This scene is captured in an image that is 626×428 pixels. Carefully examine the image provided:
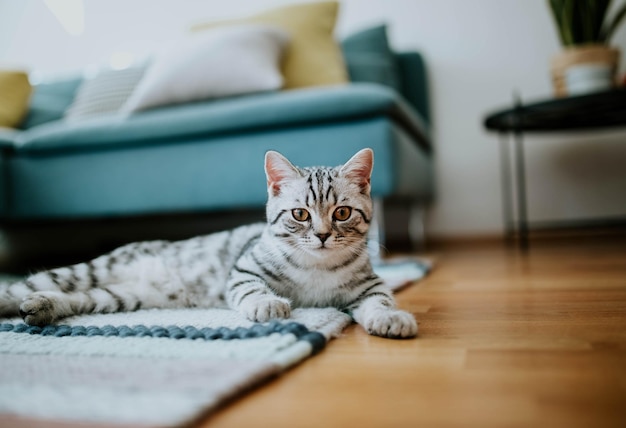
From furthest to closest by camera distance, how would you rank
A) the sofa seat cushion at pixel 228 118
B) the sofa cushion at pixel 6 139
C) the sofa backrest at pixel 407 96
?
1. the sofa backrest at pixel 407 96
2. the sofa cushion at pixel 6 139
3. the sofa seat cushion at pixel 228 118

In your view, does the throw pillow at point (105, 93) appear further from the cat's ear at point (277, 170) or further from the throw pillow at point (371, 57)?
the cat's ear at point (277, 170)

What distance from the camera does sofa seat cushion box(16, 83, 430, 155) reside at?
73.0 inches

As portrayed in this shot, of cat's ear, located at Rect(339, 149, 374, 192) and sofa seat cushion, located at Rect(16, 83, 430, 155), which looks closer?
cat's ear, located at Rect(339, 149, 374, 192)

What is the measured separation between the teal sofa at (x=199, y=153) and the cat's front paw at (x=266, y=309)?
944 mm

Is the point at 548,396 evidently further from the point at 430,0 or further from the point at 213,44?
the point at 430,0

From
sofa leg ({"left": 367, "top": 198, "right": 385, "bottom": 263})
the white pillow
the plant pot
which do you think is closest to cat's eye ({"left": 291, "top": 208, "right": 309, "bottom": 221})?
sofa leg ({"left": 367, "top": 198, "right": 385, "bottom": 263})

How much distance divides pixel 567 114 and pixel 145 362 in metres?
2.06

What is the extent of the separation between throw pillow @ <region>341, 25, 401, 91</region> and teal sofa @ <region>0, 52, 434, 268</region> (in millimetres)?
459

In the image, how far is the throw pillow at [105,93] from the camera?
8.70ft

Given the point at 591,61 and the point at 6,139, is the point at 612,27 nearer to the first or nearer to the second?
the point at 591,61

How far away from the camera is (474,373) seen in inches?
26.4

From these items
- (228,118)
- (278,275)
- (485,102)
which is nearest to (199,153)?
(228,118)

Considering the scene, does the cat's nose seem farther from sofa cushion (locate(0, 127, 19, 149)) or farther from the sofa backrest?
the sofa backrest

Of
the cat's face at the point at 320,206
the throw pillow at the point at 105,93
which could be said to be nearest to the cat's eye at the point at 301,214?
the cat's face at the point at 320,206
